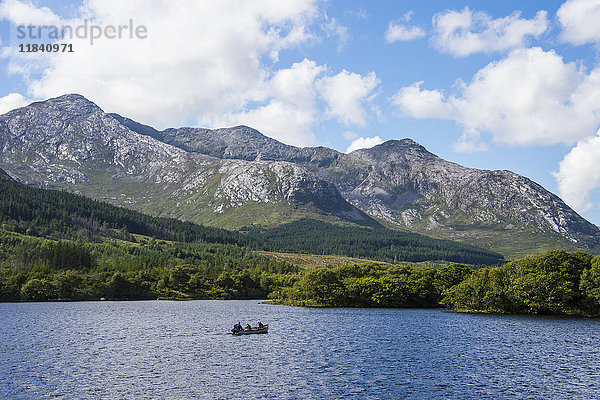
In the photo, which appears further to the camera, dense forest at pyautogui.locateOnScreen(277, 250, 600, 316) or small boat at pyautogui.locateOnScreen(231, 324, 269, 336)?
dense forest at pyautogui.locateOnScreen(277, 250, 600, 316)

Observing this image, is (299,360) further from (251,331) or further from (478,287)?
(478,287)

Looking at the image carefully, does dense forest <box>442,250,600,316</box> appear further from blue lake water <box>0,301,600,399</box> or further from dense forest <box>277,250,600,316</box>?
blue lake water <box>0,301,600,399</box>

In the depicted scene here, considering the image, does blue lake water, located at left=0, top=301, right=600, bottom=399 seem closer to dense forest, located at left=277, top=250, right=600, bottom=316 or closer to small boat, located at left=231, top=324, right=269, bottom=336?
small boat, located at left=231, top=324, right=269, bottom=336

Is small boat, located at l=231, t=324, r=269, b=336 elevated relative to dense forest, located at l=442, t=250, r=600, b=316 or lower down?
lower down

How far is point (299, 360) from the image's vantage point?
72.4 m

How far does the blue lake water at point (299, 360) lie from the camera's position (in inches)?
2167

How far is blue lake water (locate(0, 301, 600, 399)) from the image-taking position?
55.0 metres

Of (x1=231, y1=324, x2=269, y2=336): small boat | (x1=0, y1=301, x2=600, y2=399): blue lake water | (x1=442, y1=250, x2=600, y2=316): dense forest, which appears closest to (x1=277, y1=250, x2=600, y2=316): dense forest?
(x1=442, y1=250, x2=600, y2=316): dense forest

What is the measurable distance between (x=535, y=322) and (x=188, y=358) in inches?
3733

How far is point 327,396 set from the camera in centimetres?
5244

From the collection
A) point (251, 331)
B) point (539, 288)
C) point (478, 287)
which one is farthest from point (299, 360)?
point (478, 287)

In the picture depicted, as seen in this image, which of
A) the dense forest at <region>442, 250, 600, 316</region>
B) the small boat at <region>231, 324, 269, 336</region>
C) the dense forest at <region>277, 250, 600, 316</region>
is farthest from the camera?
the dense forest at <region>277, 250, 600, 316</region>

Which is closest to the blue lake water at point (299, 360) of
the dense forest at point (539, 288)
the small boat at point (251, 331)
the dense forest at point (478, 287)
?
the small boat at point (251, 331)

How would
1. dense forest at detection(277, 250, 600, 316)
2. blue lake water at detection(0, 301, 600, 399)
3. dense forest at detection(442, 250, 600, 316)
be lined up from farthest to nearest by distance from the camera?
dense forest at detection(277, 250, 600, 316) < dense forest at detection(442, 250, 600, 316) < blue lake water at detection(0, 301, 600, 399)
